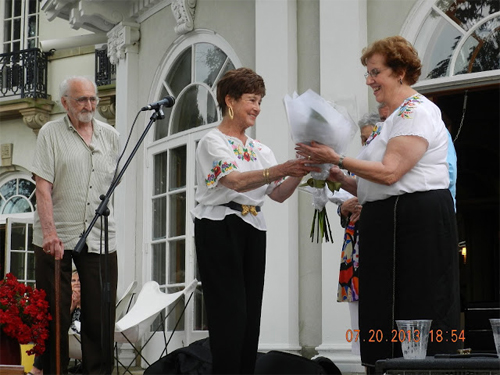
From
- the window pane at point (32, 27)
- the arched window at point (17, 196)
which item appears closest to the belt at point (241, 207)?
Answer: the arched window at point (17, 196)

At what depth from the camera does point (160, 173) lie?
8273 millimetres

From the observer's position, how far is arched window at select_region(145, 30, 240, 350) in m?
7.56

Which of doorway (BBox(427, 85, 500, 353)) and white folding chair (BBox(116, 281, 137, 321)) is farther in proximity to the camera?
doorway (BBox(427, 85, 500, 353))

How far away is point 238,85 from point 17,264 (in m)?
8.93

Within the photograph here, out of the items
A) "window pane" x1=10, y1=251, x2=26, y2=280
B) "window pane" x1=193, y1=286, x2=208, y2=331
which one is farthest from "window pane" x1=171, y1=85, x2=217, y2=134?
"window pane" x1=10, y1=251, x2=26, y2=280

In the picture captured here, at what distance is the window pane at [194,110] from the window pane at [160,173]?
310 millimetres

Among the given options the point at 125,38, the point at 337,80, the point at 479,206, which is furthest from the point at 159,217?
the point at 479,206

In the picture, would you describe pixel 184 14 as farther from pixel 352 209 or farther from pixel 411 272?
pixel 411 272

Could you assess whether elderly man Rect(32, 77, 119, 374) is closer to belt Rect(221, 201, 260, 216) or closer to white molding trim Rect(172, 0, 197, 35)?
belt Rect(221, 201, 260, 216)

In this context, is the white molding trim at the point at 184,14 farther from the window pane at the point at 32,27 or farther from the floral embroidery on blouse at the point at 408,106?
the window pane at the point at 32,27

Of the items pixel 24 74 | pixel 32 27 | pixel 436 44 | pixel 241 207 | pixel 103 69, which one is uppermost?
pixel 32 27

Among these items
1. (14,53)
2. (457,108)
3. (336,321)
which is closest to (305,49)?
(336,321)

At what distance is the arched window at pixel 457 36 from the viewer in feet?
19.0

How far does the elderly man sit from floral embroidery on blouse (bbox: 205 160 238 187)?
88cm
